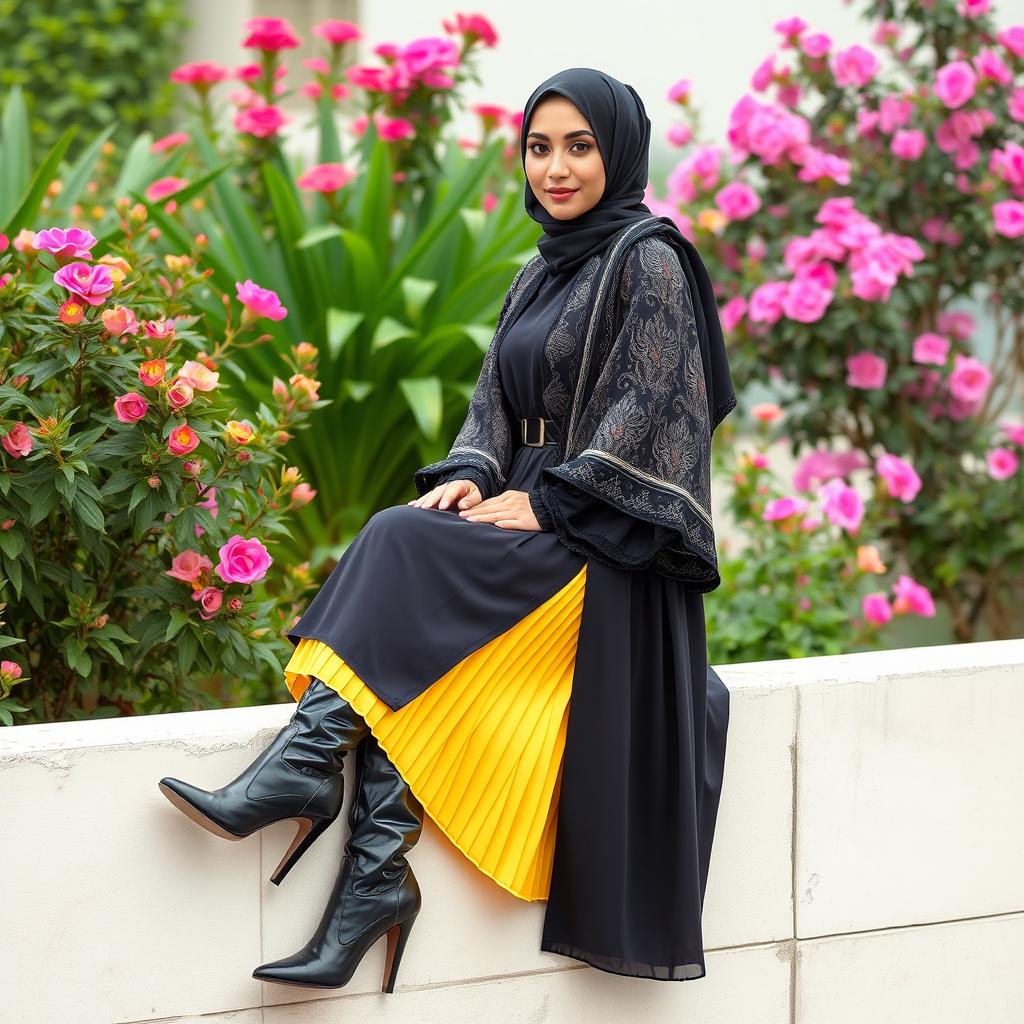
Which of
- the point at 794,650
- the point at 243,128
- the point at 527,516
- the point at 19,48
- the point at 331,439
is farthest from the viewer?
the point at 19,48

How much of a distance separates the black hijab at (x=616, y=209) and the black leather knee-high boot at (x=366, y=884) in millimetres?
895

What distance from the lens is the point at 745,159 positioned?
15.6ft

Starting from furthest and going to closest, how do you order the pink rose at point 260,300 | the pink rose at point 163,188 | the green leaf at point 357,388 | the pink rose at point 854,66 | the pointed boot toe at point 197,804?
the pink rose at point 854,66
the pink rose at point 163,188
the green leaf at point 357,388
the pink rose at point 260,300
the pointed boot toe at point 197,804

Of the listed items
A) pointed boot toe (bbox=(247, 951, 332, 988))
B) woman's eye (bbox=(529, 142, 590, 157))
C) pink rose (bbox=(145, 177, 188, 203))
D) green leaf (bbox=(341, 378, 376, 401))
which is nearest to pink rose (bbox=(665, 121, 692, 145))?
green leaf (bbox=(341, 378, 376, 401))

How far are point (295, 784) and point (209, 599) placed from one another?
536mm

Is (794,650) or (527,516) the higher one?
(527,516)

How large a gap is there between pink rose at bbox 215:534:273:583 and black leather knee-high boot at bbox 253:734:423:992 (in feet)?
1.49

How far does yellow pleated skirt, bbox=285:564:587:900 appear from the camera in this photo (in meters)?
2.42

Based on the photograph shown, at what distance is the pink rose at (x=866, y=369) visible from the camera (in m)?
4.49

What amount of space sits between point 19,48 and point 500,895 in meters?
7.06

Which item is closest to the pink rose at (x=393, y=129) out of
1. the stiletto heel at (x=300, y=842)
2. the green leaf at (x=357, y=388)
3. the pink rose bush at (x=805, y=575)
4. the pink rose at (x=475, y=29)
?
the pink rose at (x=475, y=29)

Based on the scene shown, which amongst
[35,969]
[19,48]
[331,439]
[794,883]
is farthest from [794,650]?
[19,48]

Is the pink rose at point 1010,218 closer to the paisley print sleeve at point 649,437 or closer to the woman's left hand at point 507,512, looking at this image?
the paisley print sleeve at point 649,437

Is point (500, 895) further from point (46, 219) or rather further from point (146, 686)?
point (46, 219)
